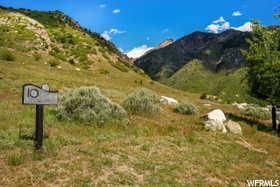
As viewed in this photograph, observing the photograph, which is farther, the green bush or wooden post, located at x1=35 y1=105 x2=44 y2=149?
the green bush

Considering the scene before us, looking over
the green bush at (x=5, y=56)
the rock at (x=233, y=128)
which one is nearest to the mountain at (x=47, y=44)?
the green bush at (x=5, y=56)

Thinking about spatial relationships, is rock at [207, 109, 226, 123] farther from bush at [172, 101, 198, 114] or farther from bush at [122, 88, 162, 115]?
bush at [122, 88, 162, 115]

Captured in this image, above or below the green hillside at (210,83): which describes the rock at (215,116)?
below

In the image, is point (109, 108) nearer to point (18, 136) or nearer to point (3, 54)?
point (18, 136)

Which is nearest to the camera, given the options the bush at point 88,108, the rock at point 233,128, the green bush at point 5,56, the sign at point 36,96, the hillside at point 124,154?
the hillside at point 124,154

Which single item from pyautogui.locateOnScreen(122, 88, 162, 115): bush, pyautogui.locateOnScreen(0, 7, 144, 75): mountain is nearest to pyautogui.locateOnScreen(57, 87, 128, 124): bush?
pyautogui.locateOnScreen(122, 88, 162, 115): bush

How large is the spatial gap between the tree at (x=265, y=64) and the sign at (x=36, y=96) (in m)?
13.7

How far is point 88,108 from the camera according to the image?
31.6 feet

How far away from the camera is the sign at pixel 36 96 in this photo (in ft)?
17.3

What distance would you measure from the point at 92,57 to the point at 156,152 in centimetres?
3256

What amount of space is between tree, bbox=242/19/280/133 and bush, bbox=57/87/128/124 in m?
10.8

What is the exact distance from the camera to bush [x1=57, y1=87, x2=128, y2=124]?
30.3 ft

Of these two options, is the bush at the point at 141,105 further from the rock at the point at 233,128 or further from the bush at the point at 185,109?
the rock at the point at 233,128

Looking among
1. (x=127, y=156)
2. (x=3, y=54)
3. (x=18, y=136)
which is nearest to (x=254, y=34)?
(x=127, y=156)
